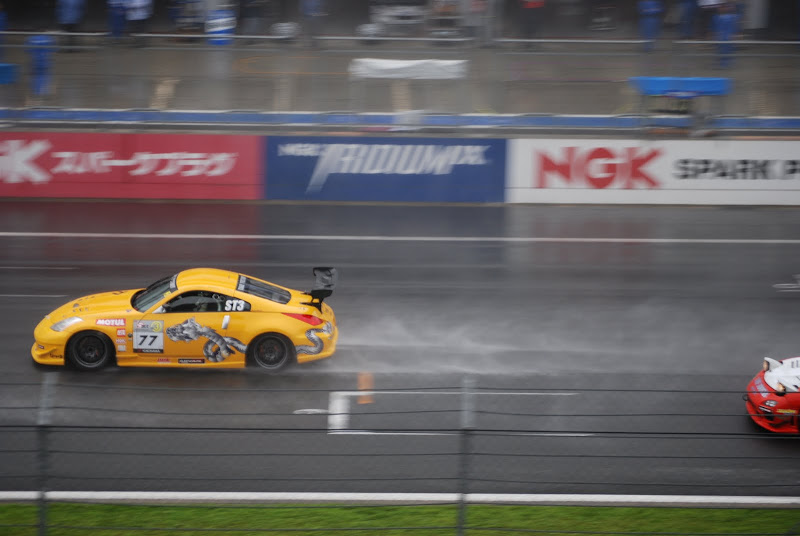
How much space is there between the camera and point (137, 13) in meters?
21.4

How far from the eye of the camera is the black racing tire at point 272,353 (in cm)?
1085

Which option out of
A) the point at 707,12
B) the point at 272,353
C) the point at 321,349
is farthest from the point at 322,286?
the point at 707,12

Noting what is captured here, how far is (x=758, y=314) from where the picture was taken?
525 inches

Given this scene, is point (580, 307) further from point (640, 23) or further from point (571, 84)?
point (640, 23)

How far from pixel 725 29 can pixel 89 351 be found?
53.7ft

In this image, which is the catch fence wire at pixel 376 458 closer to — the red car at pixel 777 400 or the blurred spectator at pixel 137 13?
the red car at pixel 777 400

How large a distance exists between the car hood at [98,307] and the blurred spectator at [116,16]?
10.6 m

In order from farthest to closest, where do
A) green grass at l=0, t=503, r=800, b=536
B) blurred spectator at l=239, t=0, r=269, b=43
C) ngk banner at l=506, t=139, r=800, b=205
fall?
blurred spectator at l=239, t=0, r=269, b=43 → ngk banner at l=506, t=139, r=800, b=205 → green grass at l=0, t=503, r=800, b=536

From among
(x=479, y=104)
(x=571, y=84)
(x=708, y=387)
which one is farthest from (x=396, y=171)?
(x=708, y=387)

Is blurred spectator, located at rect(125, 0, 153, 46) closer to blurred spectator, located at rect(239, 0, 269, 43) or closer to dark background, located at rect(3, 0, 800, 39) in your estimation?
dark background, located at rect(3, 0, 800, 39)

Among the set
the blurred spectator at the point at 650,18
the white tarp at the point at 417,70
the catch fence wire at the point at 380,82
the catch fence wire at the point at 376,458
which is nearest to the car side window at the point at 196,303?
the catch fence wire at the point at 376,458

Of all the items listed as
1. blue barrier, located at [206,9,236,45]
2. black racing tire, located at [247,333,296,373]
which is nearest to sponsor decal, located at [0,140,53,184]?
blue barrier, located at [206,9,236,45]

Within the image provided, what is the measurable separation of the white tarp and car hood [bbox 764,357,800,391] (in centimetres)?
1109

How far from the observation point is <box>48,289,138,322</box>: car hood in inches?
425
